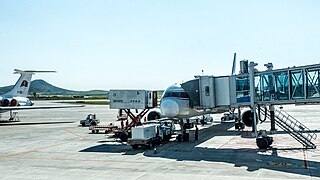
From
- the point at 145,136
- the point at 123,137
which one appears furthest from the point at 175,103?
the point at 123,137

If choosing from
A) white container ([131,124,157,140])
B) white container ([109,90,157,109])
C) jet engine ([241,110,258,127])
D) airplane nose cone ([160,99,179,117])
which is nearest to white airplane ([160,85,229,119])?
airplane nose cone ([160,99,179,117])

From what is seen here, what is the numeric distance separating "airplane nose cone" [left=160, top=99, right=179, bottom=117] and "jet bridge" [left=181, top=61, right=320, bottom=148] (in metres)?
2.49

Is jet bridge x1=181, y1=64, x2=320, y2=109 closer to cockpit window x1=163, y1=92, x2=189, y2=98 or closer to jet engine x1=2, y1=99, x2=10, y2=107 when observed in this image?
cockpit window x1=163, y1=92, x2=189, y2=98

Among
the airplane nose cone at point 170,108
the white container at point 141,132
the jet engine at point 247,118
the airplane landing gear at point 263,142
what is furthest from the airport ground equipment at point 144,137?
the jet engine at point 247,118

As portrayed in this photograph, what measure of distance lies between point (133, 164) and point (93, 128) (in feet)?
72.2

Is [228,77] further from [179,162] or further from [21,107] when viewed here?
[21,107]

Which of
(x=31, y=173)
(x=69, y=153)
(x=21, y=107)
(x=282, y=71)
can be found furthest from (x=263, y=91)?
(x=21, y=107)

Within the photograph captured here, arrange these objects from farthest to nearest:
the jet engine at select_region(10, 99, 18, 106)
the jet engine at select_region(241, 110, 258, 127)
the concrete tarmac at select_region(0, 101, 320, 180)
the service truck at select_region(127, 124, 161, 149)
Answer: the jet engine at select_region(10, 99, 18, 106), the jet engine at select_region(241, 110, 258, 127), the service truck at select_region(127, 124, 161, 149), the concrete tarmac at select_region(0, 101, 320, 180)

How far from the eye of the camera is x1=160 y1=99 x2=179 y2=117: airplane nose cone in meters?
31.0

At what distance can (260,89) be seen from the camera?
28.2 metres

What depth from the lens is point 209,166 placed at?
816 inches

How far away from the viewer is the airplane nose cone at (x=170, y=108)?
102 feet

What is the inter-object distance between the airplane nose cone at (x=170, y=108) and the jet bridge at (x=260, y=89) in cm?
249

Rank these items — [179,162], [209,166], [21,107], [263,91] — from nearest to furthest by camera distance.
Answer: [209,166] < [179,162] < [263,91] < [21,107]
